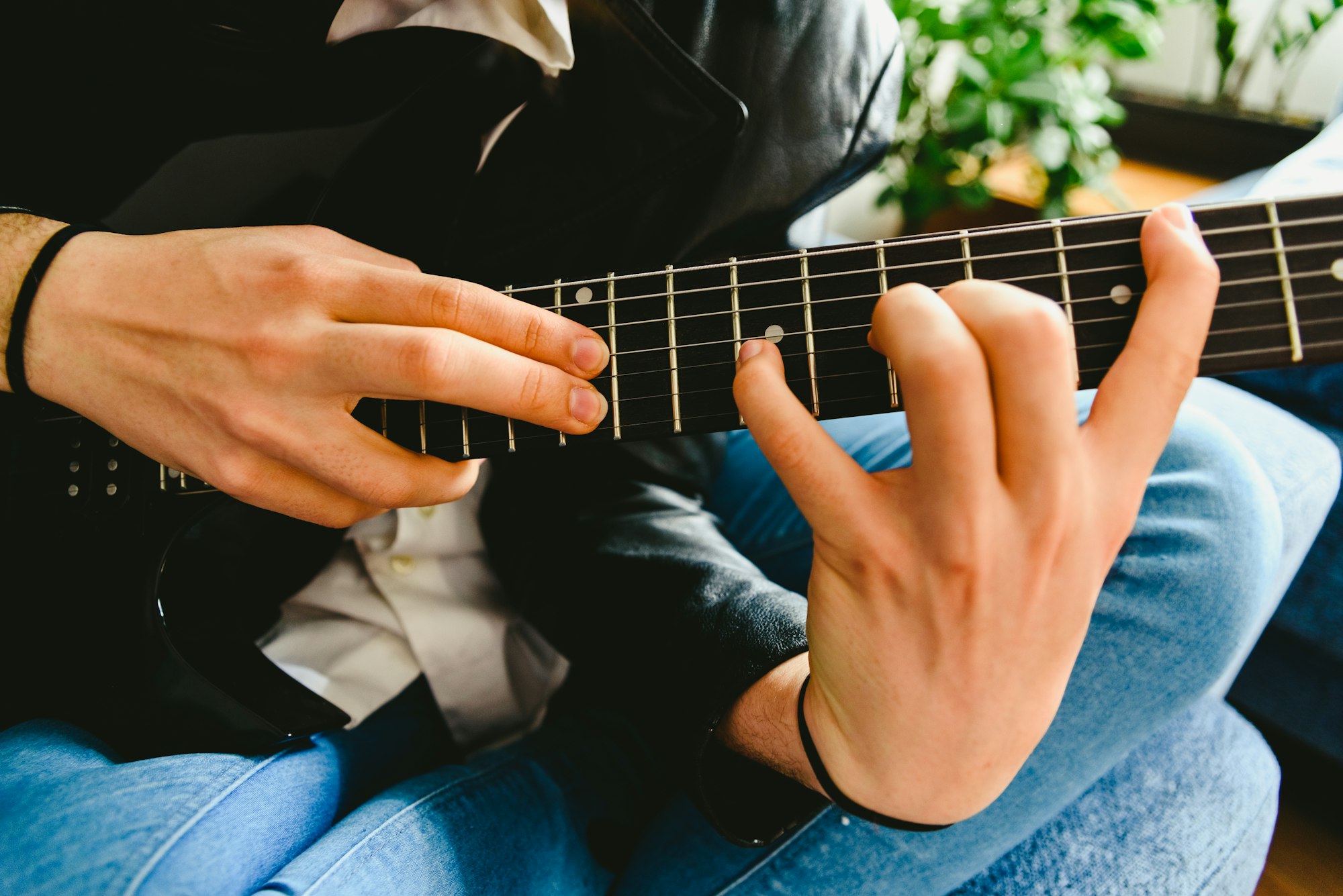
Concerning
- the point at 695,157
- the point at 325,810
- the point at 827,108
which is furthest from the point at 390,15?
the point at 325,810

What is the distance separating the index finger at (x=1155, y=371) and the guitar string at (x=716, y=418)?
0.16ft

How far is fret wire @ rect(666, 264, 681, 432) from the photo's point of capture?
547 millimetres

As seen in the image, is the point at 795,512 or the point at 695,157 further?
the point at 795,512

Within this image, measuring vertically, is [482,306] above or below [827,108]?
below

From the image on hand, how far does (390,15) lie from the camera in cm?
66

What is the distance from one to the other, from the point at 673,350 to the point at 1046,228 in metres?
0.27

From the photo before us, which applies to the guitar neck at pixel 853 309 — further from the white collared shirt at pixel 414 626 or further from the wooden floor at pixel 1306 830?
the wooden floor at pixel 1306 830

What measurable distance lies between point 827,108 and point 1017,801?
0.66 metres

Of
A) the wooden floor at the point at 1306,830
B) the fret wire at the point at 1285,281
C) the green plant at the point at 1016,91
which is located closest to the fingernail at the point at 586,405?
the fret wire at the point at 1285,281

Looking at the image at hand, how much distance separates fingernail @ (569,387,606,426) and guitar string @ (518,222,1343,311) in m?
0.08

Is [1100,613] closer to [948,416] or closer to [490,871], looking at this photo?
[948,416]

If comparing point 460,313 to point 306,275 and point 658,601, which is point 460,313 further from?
point 658,601

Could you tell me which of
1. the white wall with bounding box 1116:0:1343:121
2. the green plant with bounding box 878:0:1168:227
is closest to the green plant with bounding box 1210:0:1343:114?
the white wall with bounding box 1116:0:1343:121

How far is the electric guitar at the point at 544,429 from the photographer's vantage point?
45 centimetres
